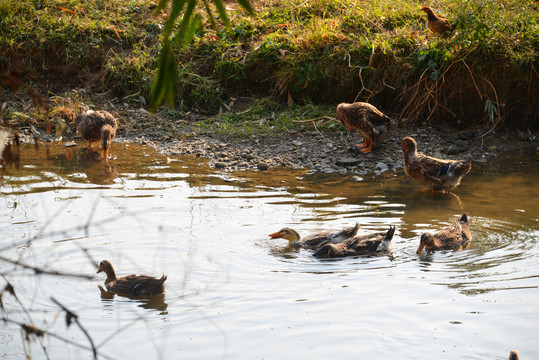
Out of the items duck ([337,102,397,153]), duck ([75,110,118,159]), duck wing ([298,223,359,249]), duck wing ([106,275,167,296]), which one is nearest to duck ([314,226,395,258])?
duck wing ([298,223,359,249])

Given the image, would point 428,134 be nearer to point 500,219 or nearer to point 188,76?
point 500,219

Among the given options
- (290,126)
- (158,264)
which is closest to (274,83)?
(290,126)

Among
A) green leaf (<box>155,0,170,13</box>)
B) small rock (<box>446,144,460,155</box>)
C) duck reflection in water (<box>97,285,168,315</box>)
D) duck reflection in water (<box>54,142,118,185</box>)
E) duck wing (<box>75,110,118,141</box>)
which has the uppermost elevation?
green leaf (<box>155,0,170,13</box>)

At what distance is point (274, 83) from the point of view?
12.6m

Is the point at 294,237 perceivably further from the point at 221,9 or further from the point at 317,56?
the point at 317,56

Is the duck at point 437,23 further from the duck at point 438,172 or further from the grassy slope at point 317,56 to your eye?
the duck at point 438,172

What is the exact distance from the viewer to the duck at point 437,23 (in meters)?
11.2

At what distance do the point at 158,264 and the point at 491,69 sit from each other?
7376mm

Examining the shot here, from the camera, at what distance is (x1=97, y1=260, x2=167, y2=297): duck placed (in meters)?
5.70

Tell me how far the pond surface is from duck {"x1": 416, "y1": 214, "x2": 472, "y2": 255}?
100 millimetres

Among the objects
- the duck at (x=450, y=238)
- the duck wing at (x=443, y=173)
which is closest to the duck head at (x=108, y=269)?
the duck at (x=450, y=238)

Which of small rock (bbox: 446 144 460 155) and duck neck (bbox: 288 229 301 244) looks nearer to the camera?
duck neck (bbox: 288 229 301 244)

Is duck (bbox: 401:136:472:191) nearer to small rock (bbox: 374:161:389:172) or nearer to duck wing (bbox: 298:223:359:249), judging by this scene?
small rock (bbox: 374:161:389:172)

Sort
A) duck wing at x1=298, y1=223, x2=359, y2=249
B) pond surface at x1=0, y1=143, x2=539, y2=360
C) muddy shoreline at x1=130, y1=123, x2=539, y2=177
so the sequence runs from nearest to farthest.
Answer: pond surface at x1=0, y1=143, x2=539, y2=360 < duck wing at x1=298, y1=223, x2=359, y2=249 < muddy shoreline at x1=130, y1=123, x2=539, y2=177
